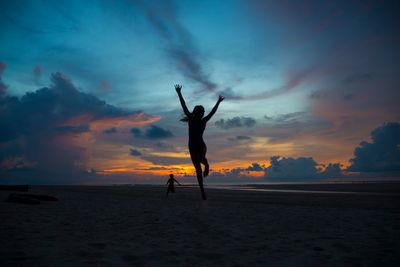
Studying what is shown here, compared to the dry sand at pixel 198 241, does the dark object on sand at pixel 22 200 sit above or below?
above

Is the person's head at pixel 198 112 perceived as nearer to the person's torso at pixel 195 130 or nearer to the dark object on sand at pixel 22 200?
the person's torso at pixel 195 130

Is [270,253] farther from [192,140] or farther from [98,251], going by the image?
[192,140]

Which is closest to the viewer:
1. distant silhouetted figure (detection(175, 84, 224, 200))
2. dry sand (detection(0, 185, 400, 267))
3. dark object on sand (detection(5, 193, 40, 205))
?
dry sand (detection(0, 185, 400, 267))

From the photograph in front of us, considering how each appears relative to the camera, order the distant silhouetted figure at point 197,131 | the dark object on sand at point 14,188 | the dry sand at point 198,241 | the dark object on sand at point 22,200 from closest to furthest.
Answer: the dry sand at point 198,241
the dark object on sand at point 22,200
the distant silhouetted figure at point 197,131
the dark object on sand at point 14,188

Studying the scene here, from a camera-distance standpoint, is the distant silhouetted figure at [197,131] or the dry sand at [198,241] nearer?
the dry sand at [198,241]

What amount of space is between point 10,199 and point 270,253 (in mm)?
11499

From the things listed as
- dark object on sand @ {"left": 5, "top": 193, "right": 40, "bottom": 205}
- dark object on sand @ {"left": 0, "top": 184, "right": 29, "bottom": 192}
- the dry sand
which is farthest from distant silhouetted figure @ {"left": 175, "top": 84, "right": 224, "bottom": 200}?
dark object on sand @ {"left": 0, "top": 184, "right": 29, "bottom": 192}

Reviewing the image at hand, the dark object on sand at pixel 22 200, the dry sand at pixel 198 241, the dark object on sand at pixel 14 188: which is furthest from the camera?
the dark object on sand at pixel 14 188

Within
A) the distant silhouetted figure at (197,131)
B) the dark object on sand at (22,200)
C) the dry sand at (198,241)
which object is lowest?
the dry sand at (198,241)

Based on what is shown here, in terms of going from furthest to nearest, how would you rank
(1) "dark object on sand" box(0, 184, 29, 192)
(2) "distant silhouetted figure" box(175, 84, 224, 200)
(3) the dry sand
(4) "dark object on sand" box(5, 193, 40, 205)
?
1. (1) "dark object on sand" box(0, 184, 29, 192)
2. (2) "distant silhouetted figure" box(175, 84, 224, 200)
3. (4) "dark object on sand" box(5, 193, 40, 205)
4. (3) the dry sand

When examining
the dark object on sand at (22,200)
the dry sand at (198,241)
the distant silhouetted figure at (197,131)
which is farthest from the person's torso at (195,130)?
the dark object on sand at (22,200)

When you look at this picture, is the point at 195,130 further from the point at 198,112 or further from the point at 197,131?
the point at 198,112

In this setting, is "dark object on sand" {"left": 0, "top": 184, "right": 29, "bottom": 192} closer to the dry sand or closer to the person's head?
the dry sand

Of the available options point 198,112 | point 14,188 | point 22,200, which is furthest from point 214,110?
point 14,188
